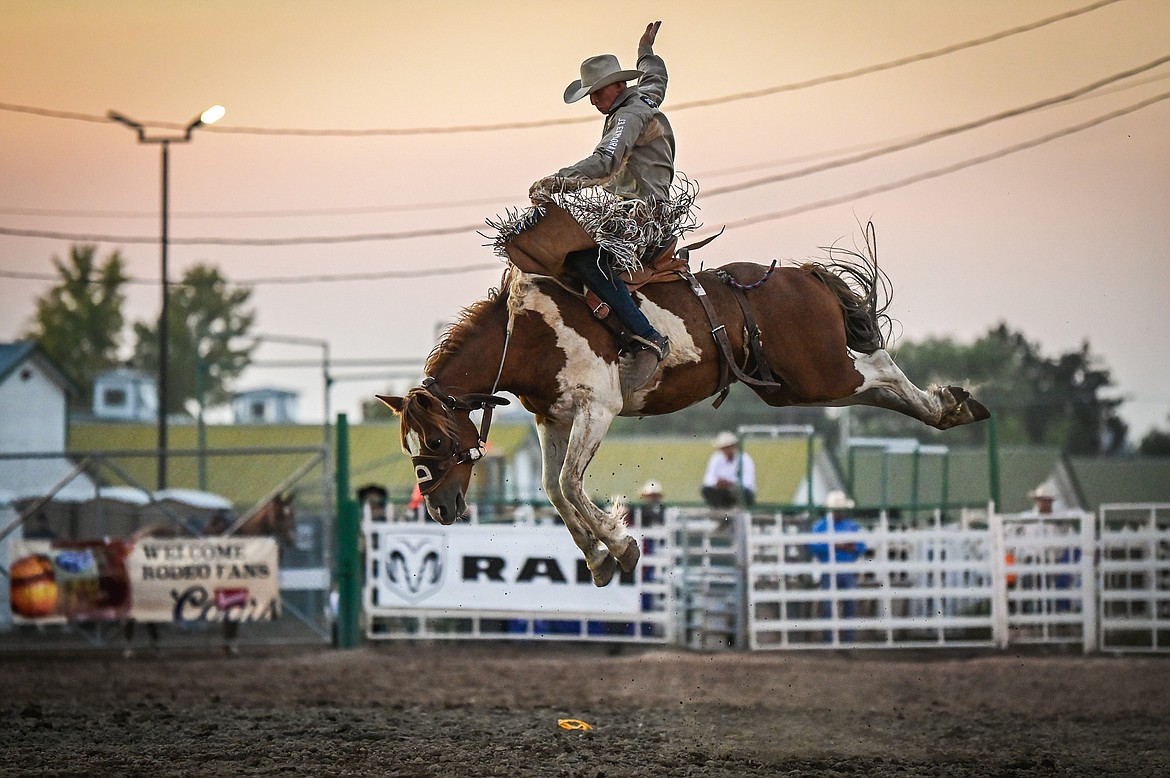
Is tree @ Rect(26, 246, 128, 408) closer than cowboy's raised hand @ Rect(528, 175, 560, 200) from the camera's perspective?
No

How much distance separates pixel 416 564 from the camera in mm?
13961

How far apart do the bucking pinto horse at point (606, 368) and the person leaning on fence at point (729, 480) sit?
668 cm

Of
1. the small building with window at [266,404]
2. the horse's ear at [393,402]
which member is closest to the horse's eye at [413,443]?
the horse's ear at [393,402]

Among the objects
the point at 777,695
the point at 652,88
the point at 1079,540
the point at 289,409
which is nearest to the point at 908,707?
the point at 777,695

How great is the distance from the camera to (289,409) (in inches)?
1826

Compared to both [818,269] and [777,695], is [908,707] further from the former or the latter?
[818,269]

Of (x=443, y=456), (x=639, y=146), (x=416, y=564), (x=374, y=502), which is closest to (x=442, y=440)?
(x=443, y=456)

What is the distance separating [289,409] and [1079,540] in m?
36.2

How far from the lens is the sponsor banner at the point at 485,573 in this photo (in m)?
13.6

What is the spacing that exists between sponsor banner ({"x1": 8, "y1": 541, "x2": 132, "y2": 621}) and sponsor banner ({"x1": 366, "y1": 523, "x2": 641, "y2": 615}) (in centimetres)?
262

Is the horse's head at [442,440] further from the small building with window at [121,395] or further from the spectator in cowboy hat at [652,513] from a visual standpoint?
the small building with window at [121,395]

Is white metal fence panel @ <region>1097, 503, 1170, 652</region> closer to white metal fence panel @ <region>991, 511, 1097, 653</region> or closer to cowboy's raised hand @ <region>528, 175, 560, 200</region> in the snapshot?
white metal fence panel @ <region>991, 511, 1097, 653</region>

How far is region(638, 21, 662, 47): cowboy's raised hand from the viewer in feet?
23.9

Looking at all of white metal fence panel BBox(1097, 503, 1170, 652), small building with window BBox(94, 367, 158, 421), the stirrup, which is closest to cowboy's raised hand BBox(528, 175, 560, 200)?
the stirrup
